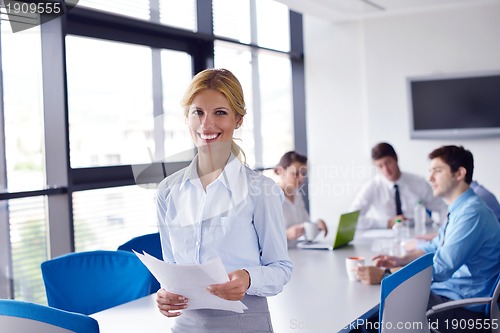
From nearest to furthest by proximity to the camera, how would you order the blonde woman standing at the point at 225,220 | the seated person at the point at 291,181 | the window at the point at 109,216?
the blonde woman standing at the point at 225,220 → the window at the point at 109,216 → the seated person at the point at 291,181

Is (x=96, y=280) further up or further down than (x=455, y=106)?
further down

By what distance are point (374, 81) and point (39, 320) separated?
5853mm

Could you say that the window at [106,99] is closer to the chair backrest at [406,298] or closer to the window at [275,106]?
the window at [275,106]

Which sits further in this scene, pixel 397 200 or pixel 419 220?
pixel 397 200

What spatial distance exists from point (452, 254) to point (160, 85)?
2898 mm

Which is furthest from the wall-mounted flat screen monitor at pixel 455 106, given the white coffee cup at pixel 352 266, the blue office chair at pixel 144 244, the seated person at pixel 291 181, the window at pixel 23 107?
the window at pixel 23 107

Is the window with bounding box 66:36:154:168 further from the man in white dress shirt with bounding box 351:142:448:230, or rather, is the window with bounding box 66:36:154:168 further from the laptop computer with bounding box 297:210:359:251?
the man in white dress shirt with bounding box 351:142:448:230

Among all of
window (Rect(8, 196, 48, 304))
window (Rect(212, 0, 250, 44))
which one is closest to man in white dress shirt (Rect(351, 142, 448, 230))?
window (Rect(212, 0, 250, 44))

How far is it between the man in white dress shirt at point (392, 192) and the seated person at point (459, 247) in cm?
158

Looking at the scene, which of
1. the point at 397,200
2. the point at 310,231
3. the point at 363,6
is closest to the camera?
the point at 310,231

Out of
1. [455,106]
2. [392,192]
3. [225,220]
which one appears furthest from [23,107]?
[455,106]

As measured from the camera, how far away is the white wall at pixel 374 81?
6.37 m

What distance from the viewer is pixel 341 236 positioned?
3861 mm

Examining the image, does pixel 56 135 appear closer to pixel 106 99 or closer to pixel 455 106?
pixel 106 99
